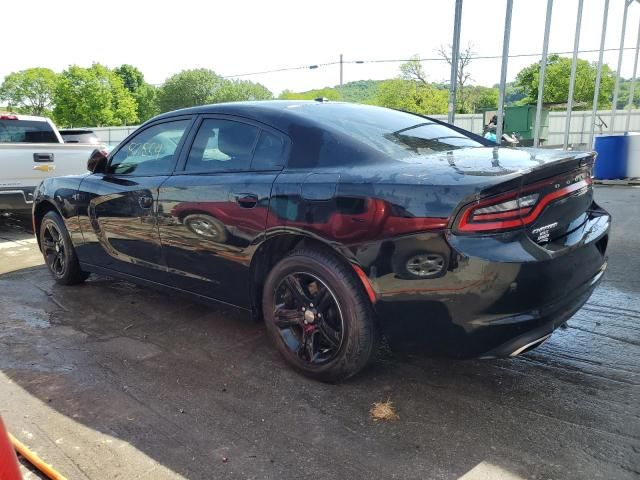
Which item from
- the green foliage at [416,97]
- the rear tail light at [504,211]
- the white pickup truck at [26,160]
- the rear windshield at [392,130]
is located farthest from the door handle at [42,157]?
the green foliage at [416,97]

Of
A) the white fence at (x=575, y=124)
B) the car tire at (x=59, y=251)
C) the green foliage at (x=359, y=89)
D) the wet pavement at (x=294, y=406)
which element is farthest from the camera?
the green foliage at (x=359, y=89)

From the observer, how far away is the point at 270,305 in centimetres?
312

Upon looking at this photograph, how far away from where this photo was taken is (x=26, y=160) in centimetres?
751

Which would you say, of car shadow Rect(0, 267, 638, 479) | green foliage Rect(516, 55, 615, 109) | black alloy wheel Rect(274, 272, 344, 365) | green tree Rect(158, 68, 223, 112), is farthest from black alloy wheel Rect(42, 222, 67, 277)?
green foliage Rect(516, 55, 615, 109)

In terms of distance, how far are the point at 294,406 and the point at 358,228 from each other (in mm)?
1032

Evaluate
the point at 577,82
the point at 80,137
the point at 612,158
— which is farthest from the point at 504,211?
the point at 577,82

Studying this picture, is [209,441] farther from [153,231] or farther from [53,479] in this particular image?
[153,231]

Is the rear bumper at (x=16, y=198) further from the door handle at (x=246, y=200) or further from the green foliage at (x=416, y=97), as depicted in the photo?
the green foliage at (x=416, y=97)

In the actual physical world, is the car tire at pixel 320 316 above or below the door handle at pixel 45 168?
below

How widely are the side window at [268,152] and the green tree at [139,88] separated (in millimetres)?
84278

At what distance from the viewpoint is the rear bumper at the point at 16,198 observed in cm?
735

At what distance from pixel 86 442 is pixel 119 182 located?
219 centimetres

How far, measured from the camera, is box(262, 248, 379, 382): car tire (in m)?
2.72

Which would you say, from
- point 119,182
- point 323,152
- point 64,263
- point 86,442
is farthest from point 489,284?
point 64,263
